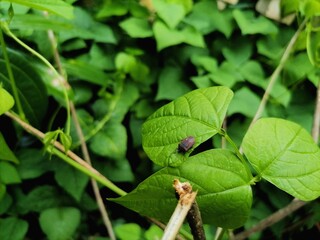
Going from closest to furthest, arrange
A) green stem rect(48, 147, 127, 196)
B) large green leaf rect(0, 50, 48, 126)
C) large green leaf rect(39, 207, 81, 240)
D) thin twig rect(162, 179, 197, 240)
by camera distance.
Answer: thin twig rect(162, 179, 197, 240) < green stem rect(48, 147, 127, 196) < large green leaf rect(0, 50, 48, 126) < large green leaf rect(39, 207, 81, 240)

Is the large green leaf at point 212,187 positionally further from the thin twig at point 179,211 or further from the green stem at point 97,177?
the green stem at point 97,177

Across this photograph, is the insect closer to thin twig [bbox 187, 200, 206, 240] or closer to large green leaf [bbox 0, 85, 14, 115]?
thin twig [bbox 187, 200, 206, 240]

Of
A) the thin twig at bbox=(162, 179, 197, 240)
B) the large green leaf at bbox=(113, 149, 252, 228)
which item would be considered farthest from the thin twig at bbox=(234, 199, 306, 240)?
the thin twig at bbox=(162, 179, 197, 240)

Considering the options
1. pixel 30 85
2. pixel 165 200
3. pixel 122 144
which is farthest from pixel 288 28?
pixel 165 200

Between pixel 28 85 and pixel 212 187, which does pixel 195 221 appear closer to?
pixel 212 187

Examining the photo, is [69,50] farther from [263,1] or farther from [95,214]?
[263,1]

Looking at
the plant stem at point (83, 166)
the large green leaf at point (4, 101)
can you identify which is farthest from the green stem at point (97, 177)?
the large green leaf at point (4, 101)

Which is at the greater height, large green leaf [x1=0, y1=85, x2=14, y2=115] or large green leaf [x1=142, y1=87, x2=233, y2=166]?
large green leaf [x1=142, y1=87, x2=233, y2=166]
